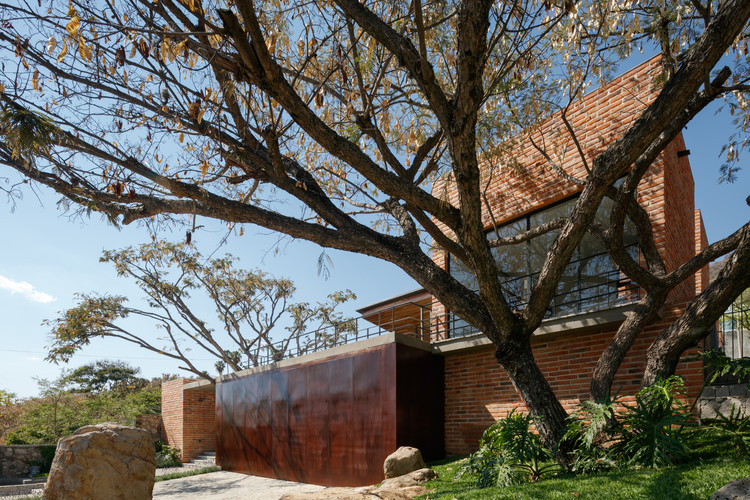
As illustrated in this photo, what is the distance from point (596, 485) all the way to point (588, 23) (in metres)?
5.68

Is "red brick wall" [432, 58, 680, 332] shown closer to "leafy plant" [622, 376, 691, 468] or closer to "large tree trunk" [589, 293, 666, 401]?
"large tree trunk" [589, 293, 666, 401]

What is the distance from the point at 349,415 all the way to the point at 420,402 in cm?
147

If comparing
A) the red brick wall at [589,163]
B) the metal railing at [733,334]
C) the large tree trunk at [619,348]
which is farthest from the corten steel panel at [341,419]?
the metal railing at [733,334]

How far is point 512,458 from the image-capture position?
210 inches

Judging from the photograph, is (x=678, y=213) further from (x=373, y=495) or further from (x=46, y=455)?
(x=46, y=455)

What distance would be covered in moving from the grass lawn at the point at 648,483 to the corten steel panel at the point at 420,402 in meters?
3.44

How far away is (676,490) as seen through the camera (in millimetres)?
3615

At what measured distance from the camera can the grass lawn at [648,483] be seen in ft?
12.0

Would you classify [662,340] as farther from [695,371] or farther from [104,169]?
[104,169]

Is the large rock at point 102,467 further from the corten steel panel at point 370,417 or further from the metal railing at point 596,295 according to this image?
the metal railing at point 596,295

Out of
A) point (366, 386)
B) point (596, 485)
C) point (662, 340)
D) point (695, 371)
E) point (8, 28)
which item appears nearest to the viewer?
point (596, 485)

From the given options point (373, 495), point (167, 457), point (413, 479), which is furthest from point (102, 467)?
point (167, 457)

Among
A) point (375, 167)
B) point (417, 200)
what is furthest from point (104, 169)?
point (417, 200)

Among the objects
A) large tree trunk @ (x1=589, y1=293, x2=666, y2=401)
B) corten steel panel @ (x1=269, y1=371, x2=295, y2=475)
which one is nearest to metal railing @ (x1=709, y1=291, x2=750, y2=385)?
large tree trunk @ (x1=589, y1=293, x2=666, y2=401)
